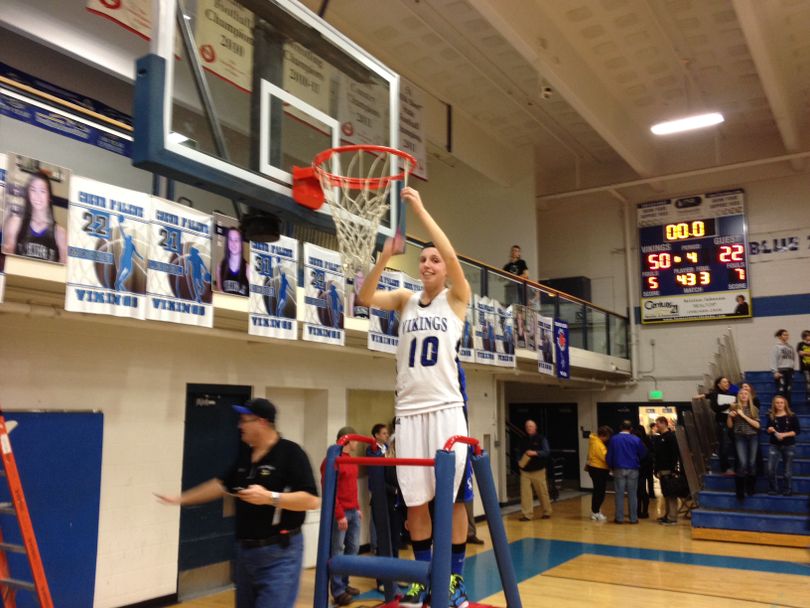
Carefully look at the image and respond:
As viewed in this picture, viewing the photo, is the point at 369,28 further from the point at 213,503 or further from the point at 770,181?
the point at 770,181

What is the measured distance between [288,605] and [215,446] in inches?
211

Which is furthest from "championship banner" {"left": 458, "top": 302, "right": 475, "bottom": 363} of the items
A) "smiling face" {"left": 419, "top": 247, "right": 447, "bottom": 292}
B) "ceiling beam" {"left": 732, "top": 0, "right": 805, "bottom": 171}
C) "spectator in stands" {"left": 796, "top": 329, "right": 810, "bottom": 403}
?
"spectator in stands" {"left": 796, "top": 329, "right": 810, "bottom": 403}

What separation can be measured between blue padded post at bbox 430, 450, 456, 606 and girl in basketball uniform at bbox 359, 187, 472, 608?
508 mm

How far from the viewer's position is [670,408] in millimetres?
18828

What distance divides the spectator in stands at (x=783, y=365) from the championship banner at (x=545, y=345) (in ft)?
17.0

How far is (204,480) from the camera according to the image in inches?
336

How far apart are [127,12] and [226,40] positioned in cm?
407

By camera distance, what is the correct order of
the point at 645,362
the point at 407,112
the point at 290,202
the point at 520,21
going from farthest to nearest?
the point at 645,362
the point at 407,112
the point at 520,21
the point at 290,202

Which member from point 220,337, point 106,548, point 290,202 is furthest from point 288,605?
point 220,337

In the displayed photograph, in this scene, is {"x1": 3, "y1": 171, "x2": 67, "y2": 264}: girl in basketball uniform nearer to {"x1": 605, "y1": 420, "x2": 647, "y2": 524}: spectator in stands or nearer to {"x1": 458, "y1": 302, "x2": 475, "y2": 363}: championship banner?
{"x1": 458, "y1": 302, "x2": 475, "y2": 363}: championship banner

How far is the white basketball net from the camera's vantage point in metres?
5.11

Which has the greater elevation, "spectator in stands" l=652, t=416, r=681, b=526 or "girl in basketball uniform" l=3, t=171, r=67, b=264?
"girl in basketball uniform" l=3, t=171, r=67, b=264

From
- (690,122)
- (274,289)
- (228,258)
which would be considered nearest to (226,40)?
(228,258)

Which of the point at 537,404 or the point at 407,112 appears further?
the point at 537,404
